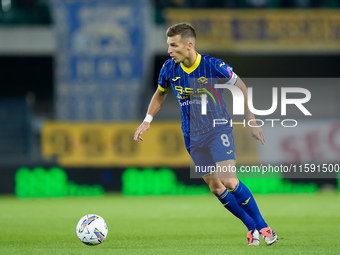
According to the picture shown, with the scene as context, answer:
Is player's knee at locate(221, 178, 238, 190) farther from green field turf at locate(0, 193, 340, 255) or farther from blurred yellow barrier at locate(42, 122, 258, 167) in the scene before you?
blurred yellow barrier at locate(42, 122, 258, 167)

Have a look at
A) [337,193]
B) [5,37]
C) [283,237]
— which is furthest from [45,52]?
[283,237]

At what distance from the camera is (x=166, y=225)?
952 centimetres

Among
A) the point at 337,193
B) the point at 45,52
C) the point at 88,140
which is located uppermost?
the point at 45,52

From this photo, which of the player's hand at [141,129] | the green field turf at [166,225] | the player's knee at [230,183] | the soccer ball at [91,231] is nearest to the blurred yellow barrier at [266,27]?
the green field turf at [166,225]

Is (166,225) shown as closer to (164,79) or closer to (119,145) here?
(164,79)

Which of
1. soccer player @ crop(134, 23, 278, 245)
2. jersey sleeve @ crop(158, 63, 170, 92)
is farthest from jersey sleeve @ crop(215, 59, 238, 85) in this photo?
jersey sleeve @ crop(158, 63, 170, 92)

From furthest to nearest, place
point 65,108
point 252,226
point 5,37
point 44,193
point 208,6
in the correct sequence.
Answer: point 208,6 < point 5,37 < point 65,108 < point 44,193 < point 252,226

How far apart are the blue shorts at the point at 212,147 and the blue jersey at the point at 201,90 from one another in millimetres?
65

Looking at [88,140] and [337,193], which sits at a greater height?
[88,140]

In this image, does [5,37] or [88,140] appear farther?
[5,37]

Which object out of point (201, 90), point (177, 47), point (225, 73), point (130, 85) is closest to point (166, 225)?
point (201, 90)

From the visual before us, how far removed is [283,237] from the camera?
7.70 metres

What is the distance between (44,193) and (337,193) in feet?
19.9

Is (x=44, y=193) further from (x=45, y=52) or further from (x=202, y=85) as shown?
(x=202, y=85)
